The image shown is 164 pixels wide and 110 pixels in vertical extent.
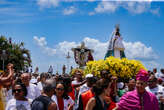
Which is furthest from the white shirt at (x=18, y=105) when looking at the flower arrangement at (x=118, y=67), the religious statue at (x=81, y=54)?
the religious statue at (x=81, y=54)

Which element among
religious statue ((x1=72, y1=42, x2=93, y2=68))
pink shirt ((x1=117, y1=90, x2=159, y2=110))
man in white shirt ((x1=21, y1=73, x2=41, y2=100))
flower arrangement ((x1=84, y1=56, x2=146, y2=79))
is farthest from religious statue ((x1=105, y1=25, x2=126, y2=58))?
pink shirt ((x1=117, y1=90, x2=159, y2=110))

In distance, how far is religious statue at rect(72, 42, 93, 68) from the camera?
32.4m

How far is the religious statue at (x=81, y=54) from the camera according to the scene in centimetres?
3241

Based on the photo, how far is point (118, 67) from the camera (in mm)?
12812

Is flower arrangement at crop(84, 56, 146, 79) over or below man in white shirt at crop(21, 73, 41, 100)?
over

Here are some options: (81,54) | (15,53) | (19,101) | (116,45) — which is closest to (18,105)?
(19,101)

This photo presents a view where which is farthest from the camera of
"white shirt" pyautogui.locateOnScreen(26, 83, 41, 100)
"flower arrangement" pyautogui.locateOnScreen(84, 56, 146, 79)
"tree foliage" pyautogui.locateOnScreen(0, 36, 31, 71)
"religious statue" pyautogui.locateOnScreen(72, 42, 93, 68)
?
"tree foliage" pyautogui.locateOnScreen(0, 36, 31, 71)

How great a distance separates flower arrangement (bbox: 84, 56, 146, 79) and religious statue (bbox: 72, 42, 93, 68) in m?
18.6

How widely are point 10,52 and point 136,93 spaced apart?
160 feet

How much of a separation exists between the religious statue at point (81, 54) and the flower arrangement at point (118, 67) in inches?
734

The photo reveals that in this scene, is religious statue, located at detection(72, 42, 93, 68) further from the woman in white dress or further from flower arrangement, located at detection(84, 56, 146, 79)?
the woman in white dress

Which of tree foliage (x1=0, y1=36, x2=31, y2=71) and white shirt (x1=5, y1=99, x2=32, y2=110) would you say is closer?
white shirt (x1=5, y1=99, x2=32, y2=110)

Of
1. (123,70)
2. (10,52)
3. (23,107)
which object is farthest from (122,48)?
(10,52)

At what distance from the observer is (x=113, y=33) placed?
88.0 ft
